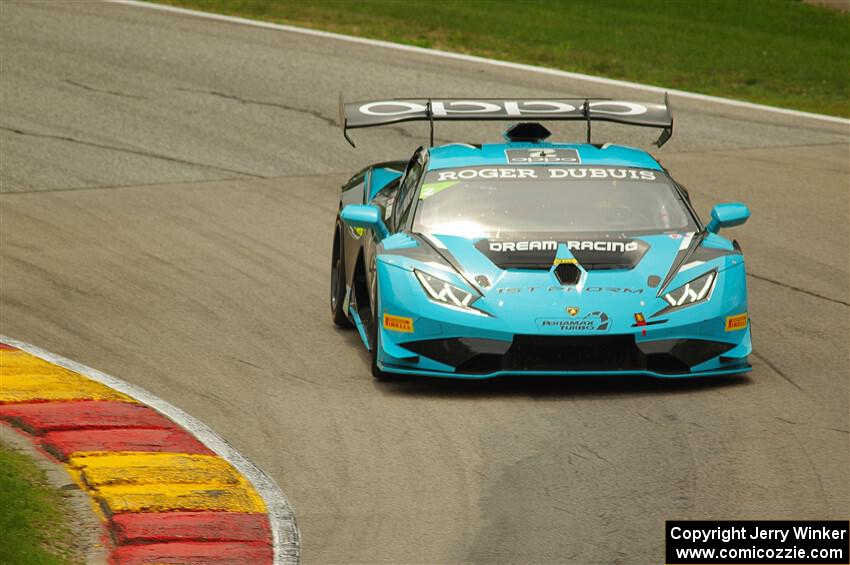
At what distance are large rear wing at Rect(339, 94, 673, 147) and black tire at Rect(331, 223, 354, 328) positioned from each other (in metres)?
0.75

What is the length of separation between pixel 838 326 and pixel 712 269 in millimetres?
1912

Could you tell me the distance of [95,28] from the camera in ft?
69.7

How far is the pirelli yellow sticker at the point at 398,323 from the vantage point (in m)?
8.68

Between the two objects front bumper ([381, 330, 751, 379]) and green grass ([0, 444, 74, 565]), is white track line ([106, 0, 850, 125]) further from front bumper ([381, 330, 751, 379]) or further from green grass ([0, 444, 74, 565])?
green grass ([0, 444, 74, 565])

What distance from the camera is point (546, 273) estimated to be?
28.6 feet

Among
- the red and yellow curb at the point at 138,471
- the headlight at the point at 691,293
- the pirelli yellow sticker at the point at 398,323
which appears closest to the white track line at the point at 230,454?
the red and yellow curb at the point at 138,471

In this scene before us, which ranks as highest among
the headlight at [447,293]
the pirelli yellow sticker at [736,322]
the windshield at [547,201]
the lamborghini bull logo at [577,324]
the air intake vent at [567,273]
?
the windshield at [547,201]

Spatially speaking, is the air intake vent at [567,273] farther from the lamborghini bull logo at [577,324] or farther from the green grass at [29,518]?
the green grass at [29,518]

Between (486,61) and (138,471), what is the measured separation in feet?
45.7

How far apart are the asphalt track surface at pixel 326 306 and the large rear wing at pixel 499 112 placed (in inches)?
56.3

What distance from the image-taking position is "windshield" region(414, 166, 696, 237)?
30.4 feet

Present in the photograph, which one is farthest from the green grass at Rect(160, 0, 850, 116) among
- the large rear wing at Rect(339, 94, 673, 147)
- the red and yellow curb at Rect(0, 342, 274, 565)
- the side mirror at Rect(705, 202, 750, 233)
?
the red and yellow curb at Rect(0, 342, 274, 565)

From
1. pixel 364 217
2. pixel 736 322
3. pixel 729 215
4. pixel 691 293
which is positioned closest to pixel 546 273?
pixel 691 293

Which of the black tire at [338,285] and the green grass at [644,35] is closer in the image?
the black tire at [338,285]
